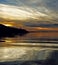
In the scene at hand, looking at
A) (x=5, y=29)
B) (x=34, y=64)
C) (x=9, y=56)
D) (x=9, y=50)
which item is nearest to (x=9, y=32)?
(x=5, y=29)

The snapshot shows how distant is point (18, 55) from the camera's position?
8.20m

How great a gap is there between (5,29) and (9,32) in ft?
2.98

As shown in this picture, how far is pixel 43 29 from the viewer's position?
19.5 metres

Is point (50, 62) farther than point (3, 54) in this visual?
No

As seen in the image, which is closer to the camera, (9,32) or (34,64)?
(34,64)

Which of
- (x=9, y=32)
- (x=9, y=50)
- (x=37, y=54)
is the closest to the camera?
(x=37, y=54)

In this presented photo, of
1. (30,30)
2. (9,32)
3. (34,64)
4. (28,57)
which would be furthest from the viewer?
(30,30)

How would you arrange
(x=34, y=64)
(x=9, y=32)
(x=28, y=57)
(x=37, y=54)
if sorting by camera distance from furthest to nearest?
(x=9, y=32) < (x=37, y=54) < (x=28, y=57) < (x=34, y=64)

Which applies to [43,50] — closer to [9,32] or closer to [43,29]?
[9,32]

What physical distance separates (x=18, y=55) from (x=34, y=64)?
4.55ft

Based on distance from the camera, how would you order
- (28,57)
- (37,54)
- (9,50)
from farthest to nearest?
(9,50)
(37,54)
(28,57)

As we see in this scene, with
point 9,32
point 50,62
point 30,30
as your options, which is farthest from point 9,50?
point 30,30

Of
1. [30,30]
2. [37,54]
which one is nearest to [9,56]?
[37,54]

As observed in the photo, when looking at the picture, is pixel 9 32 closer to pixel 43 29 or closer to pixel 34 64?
pixel 43 29
